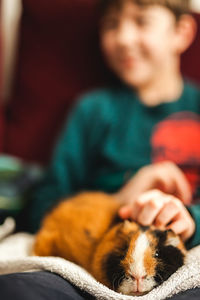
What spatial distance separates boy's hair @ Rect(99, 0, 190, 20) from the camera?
992 mm

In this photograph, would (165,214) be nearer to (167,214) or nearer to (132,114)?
(167,214)

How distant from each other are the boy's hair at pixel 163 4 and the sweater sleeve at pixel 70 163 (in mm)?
294

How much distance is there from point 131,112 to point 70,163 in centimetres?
23

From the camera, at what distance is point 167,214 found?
58 cm

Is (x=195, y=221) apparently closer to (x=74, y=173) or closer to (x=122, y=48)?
(x=74, y=173)

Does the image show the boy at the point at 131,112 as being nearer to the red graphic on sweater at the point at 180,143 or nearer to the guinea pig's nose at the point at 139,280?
the red graphic on sweater at the point at 180,143

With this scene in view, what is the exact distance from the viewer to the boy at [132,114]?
95cm

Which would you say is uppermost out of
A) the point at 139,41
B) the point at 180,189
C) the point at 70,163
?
the point at 139,41

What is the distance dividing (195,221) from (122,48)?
0.61 metres

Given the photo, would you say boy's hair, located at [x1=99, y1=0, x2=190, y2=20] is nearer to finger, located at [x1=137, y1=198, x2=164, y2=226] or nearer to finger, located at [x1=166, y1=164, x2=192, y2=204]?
finger, located at [x1=166, y1=164, x2=192, y2=204]

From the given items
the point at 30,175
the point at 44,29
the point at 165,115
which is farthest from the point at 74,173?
the point at 44,29

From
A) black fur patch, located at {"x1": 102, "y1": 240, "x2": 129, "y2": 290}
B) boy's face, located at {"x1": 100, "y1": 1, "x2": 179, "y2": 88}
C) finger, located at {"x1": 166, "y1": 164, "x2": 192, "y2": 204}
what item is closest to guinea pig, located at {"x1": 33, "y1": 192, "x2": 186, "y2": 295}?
black fur patch, located at {"x1": 102, "y1": 240, "x2": 129, "y2": 290}

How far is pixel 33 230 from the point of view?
906 millimetres

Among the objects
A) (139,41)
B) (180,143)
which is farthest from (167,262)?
(139,41)
